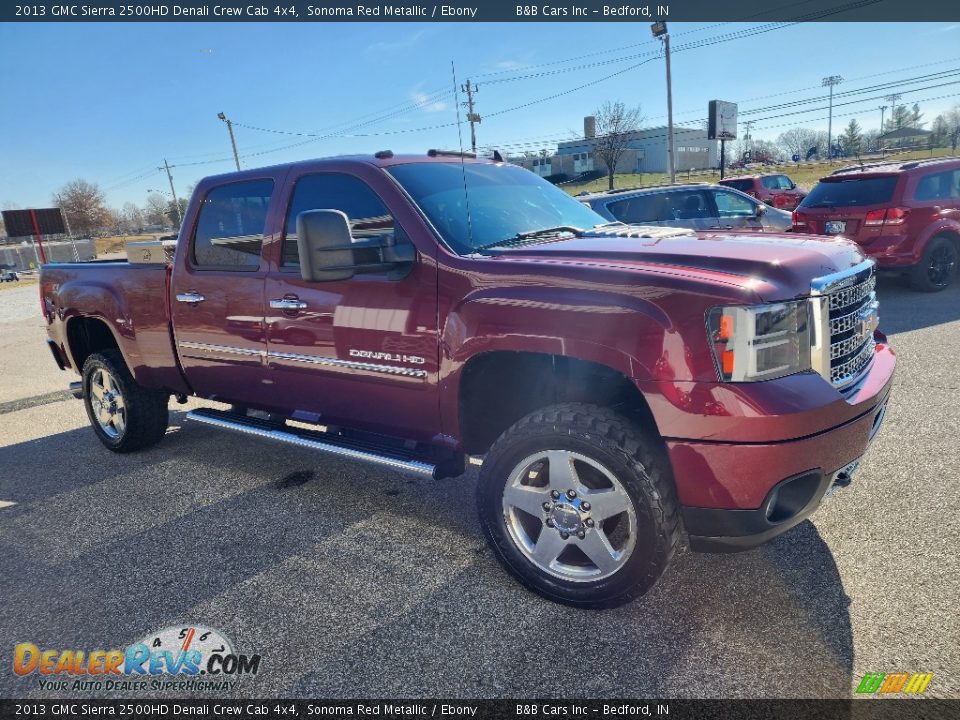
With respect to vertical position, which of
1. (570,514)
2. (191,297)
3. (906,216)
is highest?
(191,297)

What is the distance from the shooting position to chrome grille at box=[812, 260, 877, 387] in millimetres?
2389

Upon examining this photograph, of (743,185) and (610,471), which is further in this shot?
(743,185)

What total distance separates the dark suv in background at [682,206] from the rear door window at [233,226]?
6.06 metres

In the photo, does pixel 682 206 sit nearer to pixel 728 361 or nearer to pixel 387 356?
pixel 387 356

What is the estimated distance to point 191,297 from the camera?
159 inches

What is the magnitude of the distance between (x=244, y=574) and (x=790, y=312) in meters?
2.65

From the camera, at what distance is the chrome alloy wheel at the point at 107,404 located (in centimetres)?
478

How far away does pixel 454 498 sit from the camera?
12.4ft

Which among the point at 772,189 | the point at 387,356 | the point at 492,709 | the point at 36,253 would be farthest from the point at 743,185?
the point at 36,253

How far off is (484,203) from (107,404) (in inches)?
137

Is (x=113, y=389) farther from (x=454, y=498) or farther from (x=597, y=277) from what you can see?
(x=597, y=277)

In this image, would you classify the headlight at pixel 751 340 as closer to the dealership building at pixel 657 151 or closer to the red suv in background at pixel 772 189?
the red suv in background at pixel 772 189

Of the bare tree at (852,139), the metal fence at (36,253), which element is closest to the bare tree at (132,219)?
the metal fence at (36,253)

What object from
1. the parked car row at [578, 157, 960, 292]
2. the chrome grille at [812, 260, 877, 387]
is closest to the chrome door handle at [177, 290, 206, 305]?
Result: the chrome grille at [812, 260, 877, 387]
